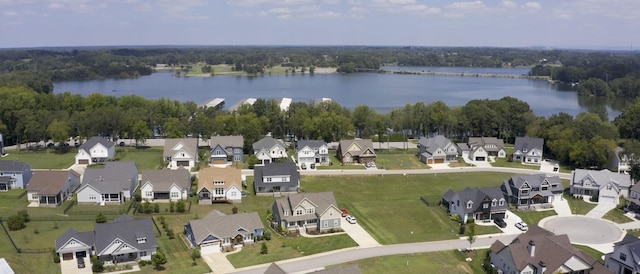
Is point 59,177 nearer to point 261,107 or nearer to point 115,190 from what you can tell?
point 115,190

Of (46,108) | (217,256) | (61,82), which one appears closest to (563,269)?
(217,256)

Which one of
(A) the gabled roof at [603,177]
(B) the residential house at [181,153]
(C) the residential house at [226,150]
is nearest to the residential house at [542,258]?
(A) the gabled roof at [603,177]

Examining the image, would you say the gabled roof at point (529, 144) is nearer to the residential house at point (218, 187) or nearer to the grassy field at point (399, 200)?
the grassy field at point (399, 200)

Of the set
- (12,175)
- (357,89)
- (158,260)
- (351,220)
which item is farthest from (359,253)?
(357,89)

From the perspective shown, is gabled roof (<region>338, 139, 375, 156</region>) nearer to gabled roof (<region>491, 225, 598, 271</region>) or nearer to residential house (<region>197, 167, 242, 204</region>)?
residential house (<region>197, 167, 242, 204</region>)

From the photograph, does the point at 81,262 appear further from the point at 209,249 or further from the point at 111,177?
the point at 111,177

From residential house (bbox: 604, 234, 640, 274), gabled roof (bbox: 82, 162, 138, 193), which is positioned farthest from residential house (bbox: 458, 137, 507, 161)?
gabled roof (bbox: 82, 162, 138, 193)
